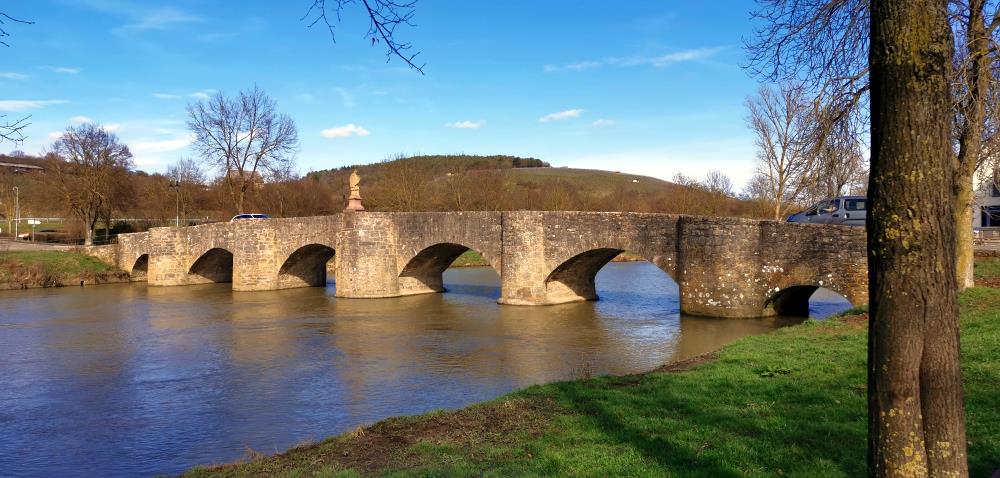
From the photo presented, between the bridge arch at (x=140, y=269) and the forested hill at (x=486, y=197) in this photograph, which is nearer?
the bridge arch at (x=140, y=269)

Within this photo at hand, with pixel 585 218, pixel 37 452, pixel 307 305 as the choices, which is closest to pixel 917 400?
pixel 37 452

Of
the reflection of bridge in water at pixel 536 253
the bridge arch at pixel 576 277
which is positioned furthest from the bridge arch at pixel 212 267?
the bridge arch at pixel 576 277

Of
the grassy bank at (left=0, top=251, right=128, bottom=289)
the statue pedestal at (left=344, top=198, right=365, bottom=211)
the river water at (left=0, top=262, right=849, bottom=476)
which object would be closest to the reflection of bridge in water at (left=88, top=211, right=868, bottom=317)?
the statue pedestal at (left=344, top=198, right=365, bottom=211)

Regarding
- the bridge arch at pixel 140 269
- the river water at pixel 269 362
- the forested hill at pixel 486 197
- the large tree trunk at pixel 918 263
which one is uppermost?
the forested hill at pixel 486 197

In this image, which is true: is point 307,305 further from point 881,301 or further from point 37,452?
point 881,301

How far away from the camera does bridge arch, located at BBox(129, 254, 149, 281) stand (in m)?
34.8

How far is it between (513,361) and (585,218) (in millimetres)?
7371

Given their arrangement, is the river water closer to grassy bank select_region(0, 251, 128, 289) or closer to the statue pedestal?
the statue pedestal

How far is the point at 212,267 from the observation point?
3306 centimetres

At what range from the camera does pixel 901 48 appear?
121 inches

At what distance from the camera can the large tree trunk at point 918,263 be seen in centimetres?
304

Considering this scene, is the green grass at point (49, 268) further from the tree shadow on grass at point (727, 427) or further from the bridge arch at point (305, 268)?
the tree shadow on grass at point (727, 427)

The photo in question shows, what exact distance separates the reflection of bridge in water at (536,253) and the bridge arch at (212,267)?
92mm

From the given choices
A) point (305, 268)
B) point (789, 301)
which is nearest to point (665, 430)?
point (789, 301)
